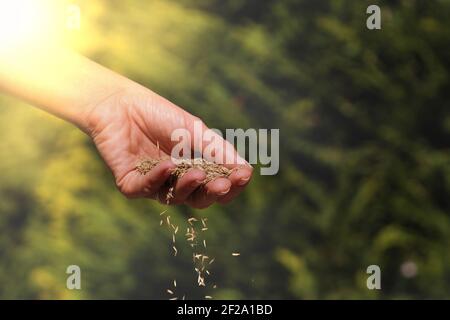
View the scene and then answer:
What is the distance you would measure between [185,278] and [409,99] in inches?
62.8

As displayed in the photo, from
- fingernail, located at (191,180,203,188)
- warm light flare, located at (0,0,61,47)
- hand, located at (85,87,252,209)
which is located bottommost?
fingernail, located at (191,180,203,188)

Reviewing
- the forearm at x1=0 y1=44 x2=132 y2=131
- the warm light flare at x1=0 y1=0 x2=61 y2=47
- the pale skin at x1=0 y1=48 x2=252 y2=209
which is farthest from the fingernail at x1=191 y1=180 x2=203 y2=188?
the warm light flare at x1=0 y1=0 x2=61 y2=47

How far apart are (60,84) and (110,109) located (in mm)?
290

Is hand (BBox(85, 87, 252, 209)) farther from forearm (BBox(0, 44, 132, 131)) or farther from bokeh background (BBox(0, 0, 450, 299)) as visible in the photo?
bokeh background (BBox(0, 0, 450, 299))

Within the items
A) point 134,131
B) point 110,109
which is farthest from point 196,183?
point 110,109

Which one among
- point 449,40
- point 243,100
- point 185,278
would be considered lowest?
point 185,278

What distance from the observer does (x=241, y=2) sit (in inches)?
202

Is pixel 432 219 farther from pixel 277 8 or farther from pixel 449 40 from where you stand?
pixel 277 8

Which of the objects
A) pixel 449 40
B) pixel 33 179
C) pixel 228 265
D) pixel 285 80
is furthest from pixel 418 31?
pixel 33 179

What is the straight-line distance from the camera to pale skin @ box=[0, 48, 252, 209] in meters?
3.61

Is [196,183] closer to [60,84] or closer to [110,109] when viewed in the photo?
[110,109]

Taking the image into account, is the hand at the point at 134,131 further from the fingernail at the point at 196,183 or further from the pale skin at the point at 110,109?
the fingernail at the point at 196,183

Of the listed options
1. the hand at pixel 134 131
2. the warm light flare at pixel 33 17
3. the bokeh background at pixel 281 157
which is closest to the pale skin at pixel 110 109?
the hand at pixel 134 131

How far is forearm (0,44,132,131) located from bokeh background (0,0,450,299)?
94cm
